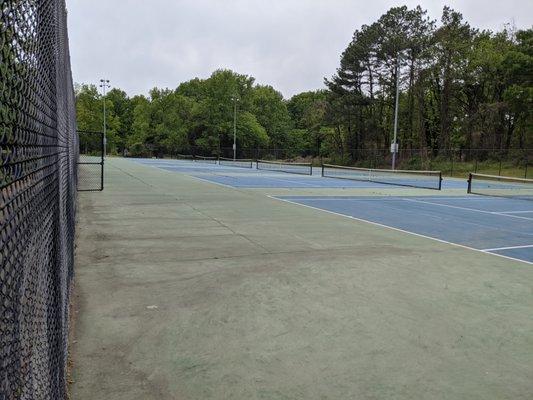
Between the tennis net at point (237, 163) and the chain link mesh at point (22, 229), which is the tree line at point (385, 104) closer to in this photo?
the tennis net at point (237, 163)

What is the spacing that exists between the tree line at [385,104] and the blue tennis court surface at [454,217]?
81.2 ft

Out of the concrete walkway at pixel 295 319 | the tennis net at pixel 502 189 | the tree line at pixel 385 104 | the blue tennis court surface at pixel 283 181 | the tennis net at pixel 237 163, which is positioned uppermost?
the tree line at pixel 385 104

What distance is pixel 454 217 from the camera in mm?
12953

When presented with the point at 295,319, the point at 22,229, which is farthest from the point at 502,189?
the point at 22,229

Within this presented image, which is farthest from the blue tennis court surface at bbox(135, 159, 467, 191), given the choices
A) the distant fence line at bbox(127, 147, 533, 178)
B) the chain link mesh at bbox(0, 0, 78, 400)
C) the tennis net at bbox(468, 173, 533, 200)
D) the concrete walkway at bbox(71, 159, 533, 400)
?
the chain link mesh at bbox(0, 0, 78, 400)

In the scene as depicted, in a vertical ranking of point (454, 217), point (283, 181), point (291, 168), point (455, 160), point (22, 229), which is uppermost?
point (22, 229)

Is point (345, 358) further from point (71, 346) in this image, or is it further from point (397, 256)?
point (397, 256)

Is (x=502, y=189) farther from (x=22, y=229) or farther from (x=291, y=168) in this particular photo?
(x=22, y=229)

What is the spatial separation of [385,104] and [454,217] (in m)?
51.5

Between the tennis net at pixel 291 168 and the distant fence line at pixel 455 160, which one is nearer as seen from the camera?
the tennis net at pixel 291 168

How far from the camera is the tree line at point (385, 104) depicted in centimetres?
5056

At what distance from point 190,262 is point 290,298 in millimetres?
2060

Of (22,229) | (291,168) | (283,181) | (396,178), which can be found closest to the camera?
(22,229)

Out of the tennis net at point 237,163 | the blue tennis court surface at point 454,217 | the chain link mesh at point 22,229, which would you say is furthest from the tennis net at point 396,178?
the chain link mesh at point 22,229
